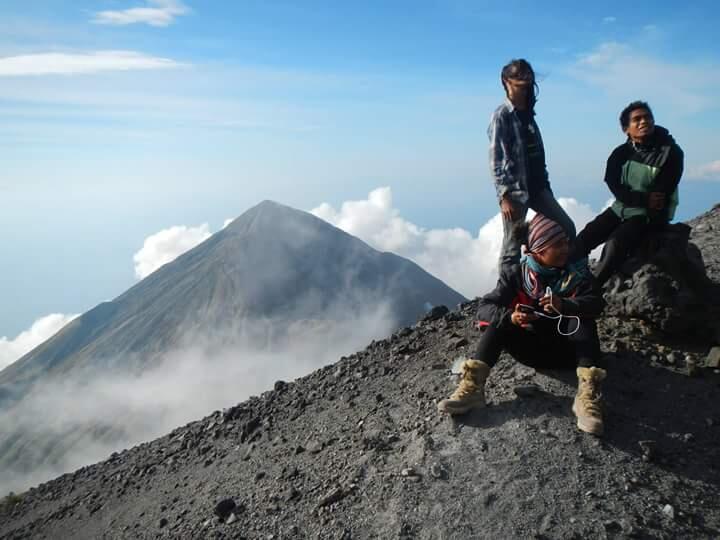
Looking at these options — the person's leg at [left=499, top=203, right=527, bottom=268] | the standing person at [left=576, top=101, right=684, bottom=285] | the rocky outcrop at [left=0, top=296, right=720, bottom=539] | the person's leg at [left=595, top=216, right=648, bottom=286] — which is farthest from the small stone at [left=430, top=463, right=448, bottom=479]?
the person's leg at [left=595, top=216, right=648, bottom=286]

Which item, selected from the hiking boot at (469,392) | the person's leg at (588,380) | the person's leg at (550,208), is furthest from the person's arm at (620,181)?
the hiking boot at (469,392)

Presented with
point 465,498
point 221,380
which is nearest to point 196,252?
point 221,380

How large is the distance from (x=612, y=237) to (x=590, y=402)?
288 centimetres

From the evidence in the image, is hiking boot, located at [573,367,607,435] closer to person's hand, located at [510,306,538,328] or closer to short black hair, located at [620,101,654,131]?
person's hand, located at [510,306,538,328]

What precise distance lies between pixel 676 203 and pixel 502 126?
256cm

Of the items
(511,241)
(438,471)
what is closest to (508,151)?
(511,241)

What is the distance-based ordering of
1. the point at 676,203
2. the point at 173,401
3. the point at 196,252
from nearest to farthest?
1. the point at 676,203
2. the point at 173,401
3. the point at 196,252

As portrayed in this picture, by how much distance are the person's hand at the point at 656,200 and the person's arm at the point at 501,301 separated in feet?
8.18

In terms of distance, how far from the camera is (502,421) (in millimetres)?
6051

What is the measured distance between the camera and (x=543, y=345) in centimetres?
641

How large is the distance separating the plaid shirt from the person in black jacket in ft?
3.29

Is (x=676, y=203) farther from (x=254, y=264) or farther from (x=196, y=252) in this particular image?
(x=196, y=252)

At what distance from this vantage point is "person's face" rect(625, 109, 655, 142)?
7.34 m

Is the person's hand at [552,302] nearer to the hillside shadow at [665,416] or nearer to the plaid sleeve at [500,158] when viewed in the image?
the hillside shadow at [665,416]
